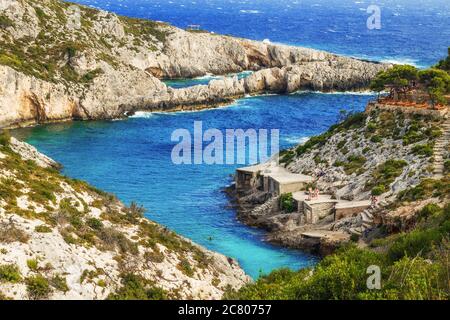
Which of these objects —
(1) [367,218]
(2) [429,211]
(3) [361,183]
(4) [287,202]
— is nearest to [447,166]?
(3) [361,183]

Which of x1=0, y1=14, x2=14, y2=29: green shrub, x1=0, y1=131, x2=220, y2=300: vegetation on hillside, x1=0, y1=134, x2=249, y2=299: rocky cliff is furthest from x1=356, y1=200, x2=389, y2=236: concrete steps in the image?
x1=0, y1=14, x2=14, y2=29: green shrub

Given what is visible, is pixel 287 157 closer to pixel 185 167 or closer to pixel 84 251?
pixel 185 167

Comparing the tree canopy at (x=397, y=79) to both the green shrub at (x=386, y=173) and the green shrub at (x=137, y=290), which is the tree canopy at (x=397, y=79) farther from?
the green shrub at (x=137, y=290)

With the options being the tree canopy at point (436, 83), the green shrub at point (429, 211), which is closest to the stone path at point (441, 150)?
the tree canopy at point (436, 83)

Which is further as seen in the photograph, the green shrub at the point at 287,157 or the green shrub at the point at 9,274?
the green shrub at the point at 287,157

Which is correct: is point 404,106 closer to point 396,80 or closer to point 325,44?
point 396,80
